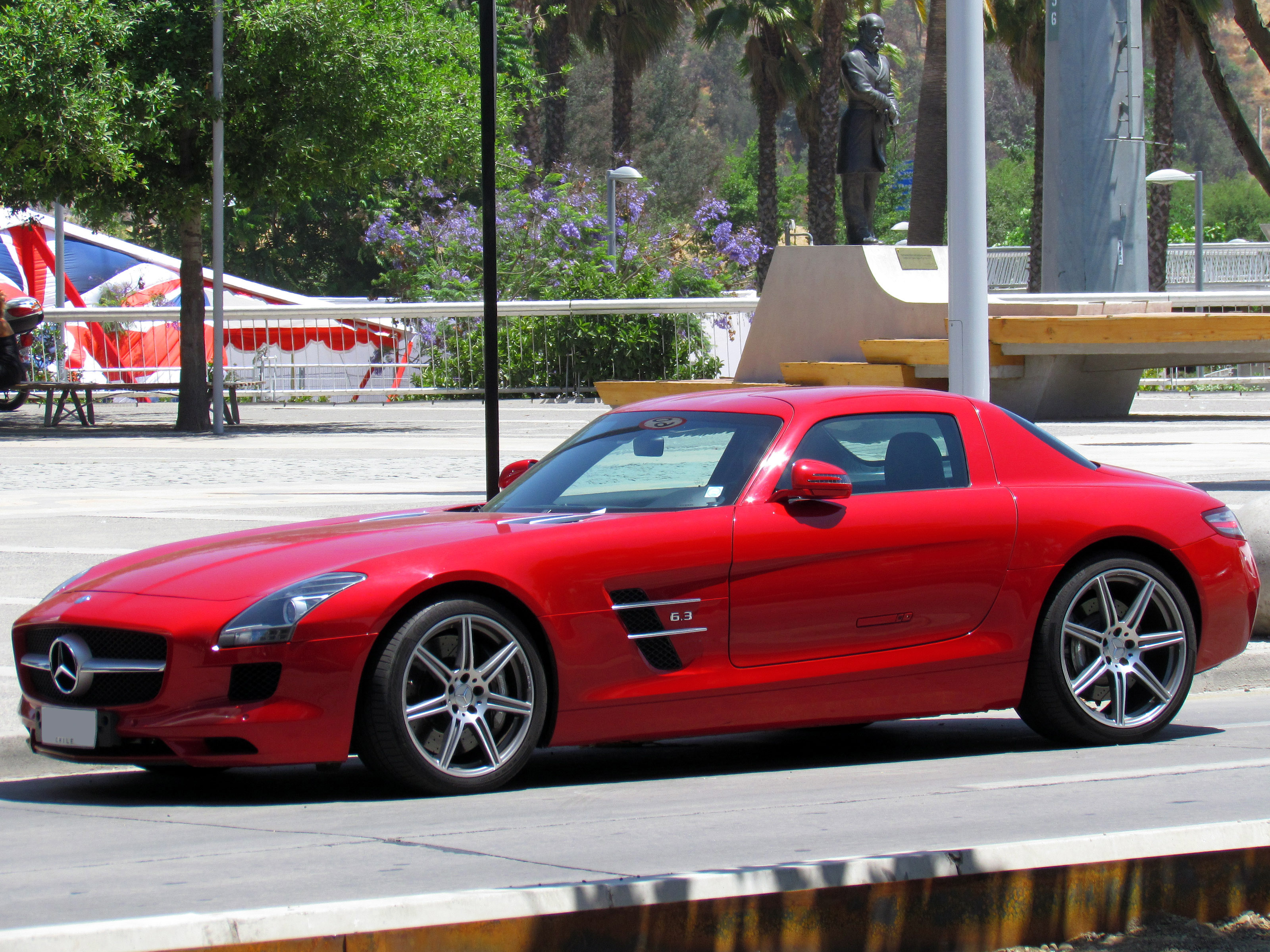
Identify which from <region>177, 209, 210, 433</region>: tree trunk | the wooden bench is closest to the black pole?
<region>177, 209, 210, 433</region>: tree trunk

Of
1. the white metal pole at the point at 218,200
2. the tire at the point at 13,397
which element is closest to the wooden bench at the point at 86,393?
the tire at the point at 13,397

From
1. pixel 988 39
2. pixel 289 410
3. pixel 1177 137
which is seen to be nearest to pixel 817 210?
pixel 988 39

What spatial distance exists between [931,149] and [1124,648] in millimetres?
25507

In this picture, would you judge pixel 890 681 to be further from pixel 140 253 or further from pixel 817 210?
pixel 140 253

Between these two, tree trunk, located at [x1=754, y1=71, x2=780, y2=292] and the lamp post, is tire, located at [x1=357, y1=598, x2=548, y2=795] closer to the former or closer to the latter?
the lamp post

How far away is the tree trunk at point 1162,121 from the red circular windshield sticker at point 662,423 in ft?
109

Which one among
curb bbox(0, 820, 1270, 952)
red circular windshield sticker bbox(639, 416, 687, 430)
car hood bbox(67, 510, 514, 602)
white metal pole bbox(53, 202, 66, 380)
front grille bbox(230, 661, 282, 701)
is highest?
white metal pole bbox(53, 202, 66, 380)

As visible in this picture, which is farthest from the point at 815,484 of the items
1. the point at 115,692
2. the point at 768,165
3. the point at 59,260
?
the point at 768,165

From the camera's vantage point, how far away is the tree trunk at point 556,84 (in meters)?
41.5

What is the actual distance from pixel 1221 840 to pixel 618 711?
6.94 feet

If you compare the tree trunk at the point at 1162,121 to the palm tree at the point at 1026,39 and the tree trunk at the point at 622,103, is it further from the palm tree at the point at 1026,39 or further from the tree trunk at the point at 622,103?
the tree trunk at the point at 622,103

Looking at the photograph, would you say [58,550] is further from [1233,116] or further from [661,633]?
[1233,116]

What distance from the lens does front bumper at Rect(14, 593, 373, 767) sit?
519 cm

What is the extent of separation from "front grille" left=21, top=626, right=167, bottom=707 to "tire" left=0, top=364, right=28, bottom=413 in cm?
2165
